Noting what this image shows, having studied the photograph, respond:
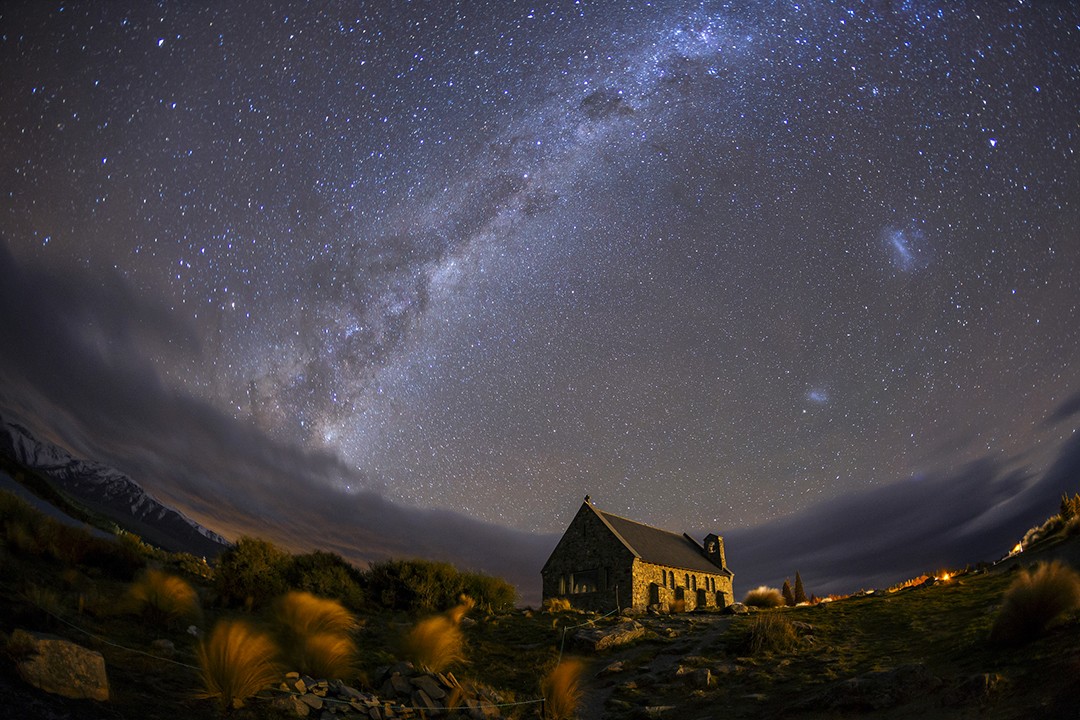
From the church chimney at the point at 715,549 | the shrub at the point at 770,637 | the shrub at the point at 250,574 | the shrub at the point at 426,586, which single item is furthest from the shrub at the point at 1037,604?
the church chimney at the point at 715,549

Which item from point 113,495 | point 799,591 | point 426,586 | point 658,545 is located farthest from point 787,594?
point 113,495

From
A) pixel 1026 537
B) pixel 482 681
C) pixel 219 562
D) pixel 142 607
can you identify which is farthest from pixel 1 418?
pixel 1026 537

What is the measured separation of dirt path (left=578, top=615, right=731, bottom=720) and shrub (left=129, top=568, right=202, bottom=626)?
9291 mm

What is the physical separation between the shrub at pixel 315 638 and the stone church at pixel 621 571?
72.7ft

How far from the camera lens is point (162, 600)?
12938mm

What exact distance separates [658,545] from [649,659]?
2680 cm

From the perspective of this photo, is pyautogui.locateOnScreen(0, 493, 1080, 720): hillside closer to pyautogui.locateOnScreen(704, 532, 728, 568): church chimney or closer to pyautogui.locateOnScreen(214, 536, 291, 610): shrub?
pyautogui.locateOnScreen(214, 536, 291, 610): shrub

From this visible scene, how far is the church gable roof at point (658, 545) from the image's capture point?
3772 centimetres

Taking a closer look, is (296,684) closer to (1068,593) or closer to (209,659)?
(209,659)

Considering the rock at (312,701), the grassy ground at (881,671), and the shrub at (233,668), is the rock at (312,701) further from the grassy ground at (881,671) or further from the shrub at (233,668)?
the grassy ground at (881,671)

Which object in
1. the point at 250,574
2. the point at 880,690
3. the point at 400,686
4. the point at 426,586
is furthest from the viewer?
the point at 426,586

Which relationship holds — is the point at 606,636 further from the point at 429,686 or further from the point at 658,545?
the point at 658,545

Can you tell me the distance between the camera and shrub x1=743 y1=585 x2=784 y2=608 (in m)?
31.2

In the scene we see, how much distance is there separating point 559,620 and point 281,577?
1033 centimetres
